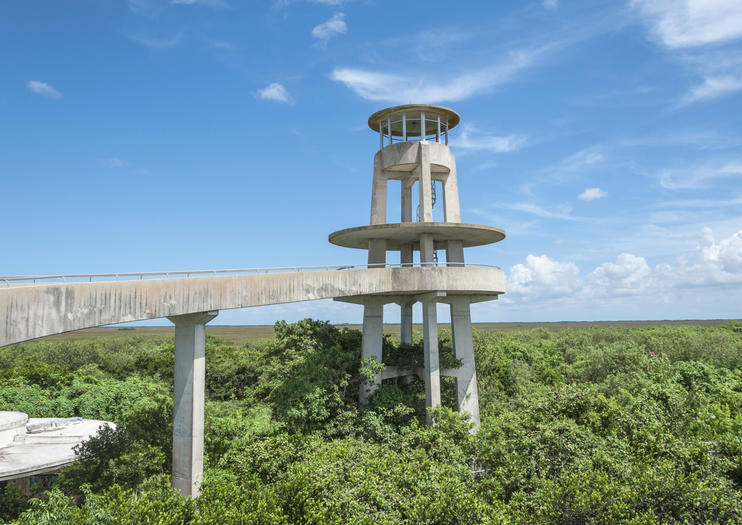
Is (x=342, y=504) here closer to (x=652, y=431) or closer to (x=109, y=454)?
(x=109, y=454)

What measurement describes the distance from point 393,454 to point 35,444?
19.5 metres

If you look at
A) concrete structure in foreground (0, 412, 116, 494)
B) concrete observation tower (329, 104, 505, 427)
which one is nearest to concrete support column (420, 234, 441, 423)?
concrete observation tower (329, 104, 505, 427)

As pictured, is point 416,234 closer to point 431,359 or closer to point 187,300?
point 431,359

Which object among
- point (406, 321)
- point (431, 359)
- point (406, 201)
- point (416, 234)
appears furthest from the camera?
point (406, 321)

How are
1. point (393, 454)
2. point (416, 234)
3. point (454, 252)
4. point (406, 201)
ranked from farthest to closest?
point (406, 201)
point (454, 252)
point (416, 234)
point (393, 454)

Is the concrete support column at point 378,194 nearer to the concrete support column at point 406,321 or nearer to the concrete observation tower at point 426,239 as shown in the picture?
the concrete observation tower at point 426,239

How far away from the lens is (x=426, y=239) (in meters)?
31.2

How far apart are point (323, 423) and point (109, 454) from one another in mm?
11006

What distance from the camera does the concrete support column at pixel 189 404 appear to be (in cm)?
2036

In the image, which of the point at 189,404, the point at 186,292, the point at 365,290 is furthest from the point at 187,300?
the point at 365,290

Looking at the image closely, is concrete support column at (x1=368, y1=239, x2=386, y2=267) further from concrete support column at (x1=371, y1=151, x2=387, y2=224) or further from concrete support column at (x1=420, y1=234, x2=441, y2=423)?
concrete support column at (x1=420, y1=234, x2=441, y2=423)

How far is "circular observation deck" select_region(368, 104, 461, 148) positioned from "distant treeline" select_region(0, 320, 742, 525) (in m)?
15.0

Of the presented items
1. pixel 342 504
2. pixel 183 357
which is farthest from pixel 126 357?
pixel 342 504

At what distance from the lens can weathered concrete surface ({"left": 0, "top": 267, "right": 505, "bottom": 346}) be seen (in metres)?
15.0
